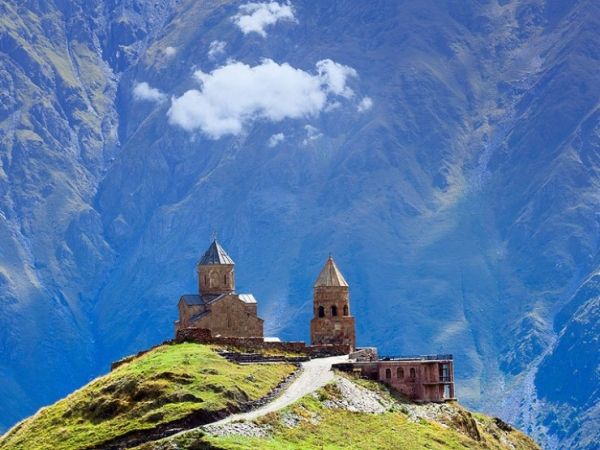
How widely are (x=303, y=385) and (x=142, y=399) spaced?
16.9 metres

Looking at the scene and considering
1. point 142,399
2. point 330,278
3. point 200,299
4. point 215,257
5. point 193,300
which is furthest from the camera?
point 215,257

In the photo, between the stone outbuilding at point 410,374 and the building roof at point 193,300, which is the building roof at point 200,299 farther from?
the stone outbuilding at point 410,374

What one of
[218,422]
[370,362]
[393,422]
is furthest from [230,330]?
[218,422]

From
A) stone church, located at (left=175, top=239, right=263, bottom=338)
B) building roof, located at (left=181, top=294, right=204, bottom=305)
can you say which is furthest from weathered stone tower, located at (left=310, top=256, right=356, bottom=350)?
building roof, located at (left=181, top=294, right=204, bottom=305)

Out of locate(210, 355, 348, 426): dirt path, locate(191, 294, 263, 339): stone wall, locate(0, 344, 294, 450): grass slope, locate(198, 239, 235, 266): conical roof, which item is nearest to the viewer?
locate(0, 344, 294, 450): grass slope

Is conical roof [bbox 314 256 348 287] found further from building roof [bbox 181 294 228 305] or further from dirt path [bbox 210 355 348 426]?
dirt path [bbox 210 355 348 426]

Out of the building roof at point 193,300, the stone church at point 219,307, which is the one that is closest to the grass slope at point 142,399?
the stone church at point 219,307

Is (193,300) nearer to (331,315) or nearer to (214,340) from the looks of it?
(331,315)

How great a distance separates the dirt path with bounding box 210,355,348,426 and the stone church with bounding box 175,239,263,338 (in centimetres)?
1765

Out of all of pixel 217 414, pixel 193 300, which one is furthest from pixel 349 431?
pixel 193 300

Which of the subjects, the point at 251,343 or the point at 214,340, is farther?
the point at 251,343

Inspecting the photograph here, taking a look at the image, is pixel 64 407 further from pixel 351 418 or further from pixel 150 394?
pixel 351 418

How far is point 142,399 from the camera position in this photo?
127m

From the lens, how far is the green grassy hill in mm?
121938
